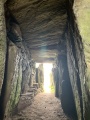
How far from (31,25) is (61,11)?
0.97 m

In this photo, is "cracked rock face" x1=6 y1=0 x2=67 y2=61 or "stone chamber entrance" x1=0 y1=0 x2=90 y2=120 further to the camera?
"cracked rock face" x1=6 y1=0 x2=67 y2=61

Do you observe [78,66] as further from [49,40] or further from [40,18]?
[49,40]

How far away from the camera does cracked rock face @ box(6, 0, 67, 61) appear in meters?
3.09

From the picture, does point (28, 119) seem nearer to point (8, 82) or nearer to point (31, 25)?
point (8, 82)

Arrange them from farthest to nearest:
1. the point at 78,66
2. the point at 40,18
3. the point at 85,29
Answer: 1. the point at 40,18
2. the point at 78,66
3. the point at 85,29

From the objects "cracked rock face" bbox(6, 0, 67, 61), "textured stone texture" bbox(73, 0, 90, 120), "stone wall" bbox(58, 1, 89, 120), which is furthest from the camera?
"cracked rock face" bbox(6, 0, 67, 61)

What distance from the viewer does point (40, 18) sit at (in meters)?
3.63

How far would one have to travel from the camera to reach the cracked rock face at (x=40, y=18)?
309 centimetres

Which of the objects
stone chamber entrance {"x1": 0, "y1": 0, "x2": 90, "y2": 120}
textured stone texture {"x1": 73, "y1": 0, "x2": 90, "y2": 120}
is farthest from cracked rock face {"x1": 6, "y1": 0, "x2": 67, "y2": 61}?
textured stone texture {"x1": 73, "y1": 0, "x2": 90, "y2": 120}

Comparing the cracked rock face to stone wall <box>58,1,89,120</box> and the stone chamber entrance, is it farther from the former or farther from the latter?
stone wall <box>58,1,89,120</box>

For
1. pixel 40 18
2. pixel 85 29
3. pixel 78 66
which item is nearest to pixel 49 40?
pixel 40 18

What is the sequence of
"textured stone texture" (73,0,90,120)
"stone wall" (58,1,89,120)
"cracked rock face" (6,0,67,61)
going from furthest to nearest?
"cracked rock face" (6,0,67,61)
"stone wall" (58,1,89,120)
"textured stone texture" (73,0,90,120)

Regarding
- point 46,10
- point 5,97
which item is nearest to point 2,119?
point 5,97

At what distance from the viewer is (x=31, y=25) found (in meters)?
3.96
